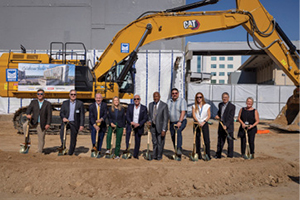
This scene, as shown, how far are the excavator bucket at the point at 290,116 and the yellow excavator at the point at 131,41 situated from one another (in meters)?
3.47

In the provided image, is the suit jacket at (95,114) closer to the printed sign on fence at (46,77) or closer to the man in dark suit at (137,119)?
the man in dark suit at (137,119)

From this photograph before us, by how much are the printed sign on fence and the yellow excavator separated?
0.74 feet

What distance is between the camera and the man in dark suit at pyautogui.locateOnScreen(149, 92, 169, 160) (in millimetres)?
6742

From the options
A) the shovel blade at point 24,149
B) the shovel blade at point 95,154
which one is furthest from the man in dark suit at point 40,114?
the shovel blade at point 95,154

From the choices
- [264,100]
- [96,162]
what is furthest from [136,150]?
[264,100]

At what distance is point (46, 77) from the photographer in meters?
10.3

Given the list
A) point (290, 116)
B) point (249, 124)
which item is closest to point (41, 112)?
point (249, 124)

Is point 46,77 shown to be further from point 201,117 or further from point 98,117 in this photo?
point 201,117

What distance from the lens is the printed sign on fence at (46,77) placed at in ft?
33.7

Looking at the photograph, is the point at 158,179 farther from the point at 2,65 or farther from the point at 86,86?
the point at 2,65

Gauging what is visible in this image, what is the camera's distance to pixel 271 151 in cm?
902

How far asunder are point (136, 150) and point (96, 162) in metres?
1.17

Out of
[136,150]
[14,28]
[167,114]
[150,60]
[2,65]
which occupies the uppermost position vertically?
[14,28]

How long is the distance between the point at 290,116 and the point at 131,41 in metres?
8.76
